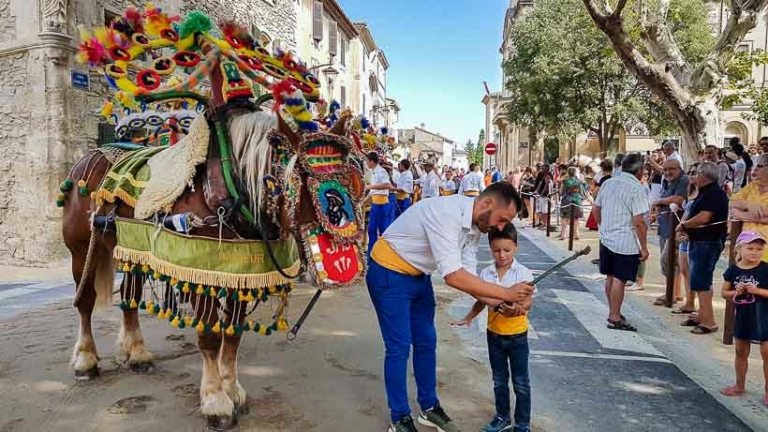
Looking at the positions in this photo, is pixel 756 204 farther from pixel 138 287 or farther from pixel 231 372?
pixel 138 287

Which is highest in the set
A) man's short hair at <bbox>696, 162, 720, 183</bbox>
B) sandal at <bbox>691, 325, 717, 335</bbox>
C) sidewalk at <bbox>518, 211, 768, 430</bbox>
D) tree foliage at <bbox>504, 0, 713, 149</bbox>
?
tree foliage at <bbox>504, 0, 713, 149</bbox>

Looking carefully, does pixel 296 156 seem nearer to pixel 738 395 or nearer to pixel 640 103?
pixel 738 395

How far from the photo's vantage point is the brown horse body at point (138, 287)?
3.06 meters

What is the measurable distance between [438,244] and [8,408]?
9.92 feet

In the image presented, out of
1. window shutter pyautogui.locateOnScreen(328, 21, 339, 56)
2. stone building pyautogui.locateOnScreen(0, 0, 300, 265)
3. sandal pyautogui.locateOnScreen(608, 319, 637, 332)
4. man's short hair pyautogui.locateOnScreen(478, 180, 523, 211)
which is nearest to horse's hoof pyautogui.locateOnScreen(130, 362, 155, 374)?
man's short hair pyautogui.locateOnScreen(478, 180, 523, 211)

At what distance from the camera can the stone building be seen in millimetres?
7996

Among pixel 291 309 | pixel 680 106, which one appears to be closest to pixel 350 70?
pixel 680 106

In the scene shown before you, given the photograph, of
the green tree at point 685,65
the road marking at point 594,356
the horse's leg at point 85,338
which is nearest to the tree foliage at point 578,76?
the green tree at point 685,65

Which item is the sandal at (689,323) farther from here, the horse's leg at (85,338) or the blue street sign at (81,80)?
the blue street sign at (81,80)

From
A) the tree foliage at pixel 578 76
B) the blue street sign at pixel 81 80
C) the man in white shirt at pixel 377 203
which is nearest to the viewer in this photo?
the blue street sign at pixel 81 80

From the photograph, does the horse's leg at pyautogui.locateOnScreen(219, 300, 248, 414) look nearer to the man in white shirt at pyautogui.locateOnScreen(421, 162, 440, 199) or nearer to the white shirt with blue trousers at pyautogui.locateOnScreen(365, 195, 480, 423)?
the white shirt with blue trousers at pyautogui.locateOnScreen(365, 195, 480, 423)

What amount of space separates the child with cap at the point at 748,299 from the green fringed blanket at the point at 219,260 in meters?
3.15

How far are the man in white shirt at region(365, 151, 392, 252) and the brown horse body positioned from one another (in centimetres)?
494

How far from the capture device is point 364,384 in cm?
383
